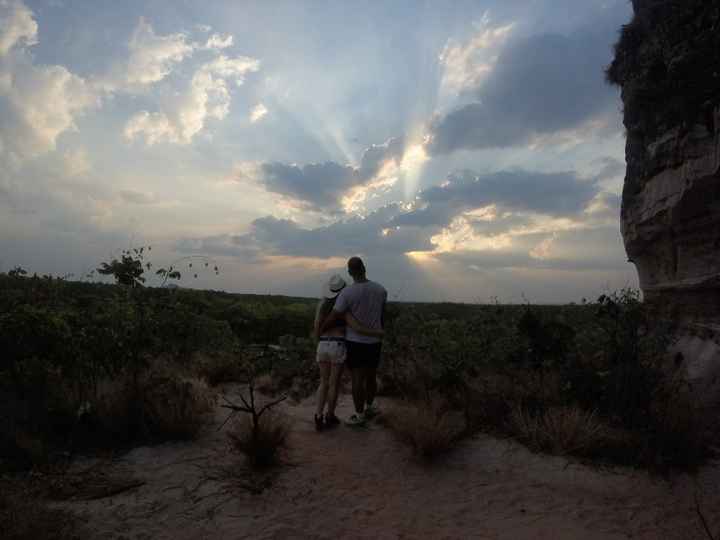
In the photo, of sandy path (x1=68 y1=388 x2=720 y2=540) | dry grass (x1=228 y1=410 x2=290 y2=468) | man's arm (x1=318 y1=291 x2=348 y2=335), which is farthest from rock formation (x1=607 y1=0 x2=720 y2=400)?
dry grass (x1=228 y1=410 x2=290 y2=468)

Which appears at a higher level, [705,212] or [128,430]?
[705,212]

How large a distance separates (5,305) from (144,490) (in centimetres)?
377

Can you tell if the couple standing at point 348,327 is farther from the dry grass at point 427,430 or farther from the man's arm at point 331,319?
the dry grass at point 427,430

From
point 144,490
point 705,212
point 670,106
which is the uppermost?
point 670,106

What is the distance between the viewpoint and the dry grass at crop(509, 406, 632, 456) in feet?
18.6

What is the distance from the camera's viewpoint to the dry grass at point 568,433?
224 inches

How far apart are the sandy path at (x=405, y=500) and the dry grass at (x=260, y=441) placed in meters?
0.24

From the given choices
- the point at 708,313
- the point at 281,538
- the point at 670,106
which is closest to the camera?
the point at 281,538

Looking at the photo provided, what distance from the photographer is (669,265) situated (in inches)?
334

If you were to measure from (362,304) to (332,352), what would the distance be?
29.4 inches

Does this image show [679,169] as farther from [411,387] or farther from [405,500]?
[405,500]

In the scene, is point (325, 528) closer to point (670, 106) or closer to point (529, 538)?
point (529, 538)

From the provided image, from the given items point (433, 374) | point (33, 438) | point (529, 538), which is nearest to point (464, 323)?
point (433, 374)

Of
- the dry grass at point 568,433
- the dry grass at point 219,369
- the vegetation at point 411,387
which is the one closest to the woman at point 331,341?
the vegetation at point 411,387
